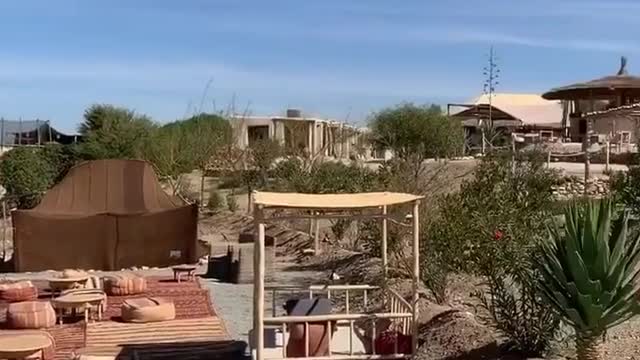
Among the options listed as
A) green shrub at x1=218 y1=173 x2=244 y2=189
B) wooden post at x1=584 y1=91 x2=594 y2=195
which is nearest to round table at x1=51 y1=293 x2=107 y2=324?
wooden post at x1=584 y1=91 x2=594 y2=195

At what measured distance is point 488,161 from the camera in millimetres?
12023

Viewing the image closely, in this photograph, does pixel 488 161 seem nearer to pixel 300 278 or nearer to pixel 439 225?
pixel 439 225

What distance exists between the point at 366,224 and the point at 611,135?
70.0 feet

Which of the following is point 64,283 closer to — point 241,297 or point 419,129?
point 241,297

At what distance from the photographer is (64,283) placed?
15.4m

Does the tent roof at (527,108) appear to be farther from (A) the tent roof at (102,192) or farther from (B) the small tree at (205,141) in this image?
(A) the tent roof at (102,192)

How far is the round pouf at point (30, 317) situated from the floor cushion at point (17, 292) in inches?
82.9

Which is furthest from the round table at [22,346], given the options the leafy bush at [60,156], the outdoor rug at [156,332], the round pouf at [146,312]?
the leafy bush at [60,156]

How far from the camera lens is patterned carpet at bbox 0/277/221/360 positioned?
11.5 m

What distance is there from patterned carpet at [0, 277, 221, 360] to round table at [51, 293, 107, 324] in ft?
0.64

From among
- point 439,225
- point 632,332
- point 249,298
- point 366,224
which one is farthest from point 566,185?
point 632,332

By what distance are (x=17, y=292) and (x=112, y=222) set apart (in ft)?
19.7

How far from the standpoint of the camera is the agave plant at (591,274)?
692 cm

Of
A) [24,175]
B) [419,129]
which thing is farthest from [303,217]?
[419,129]
